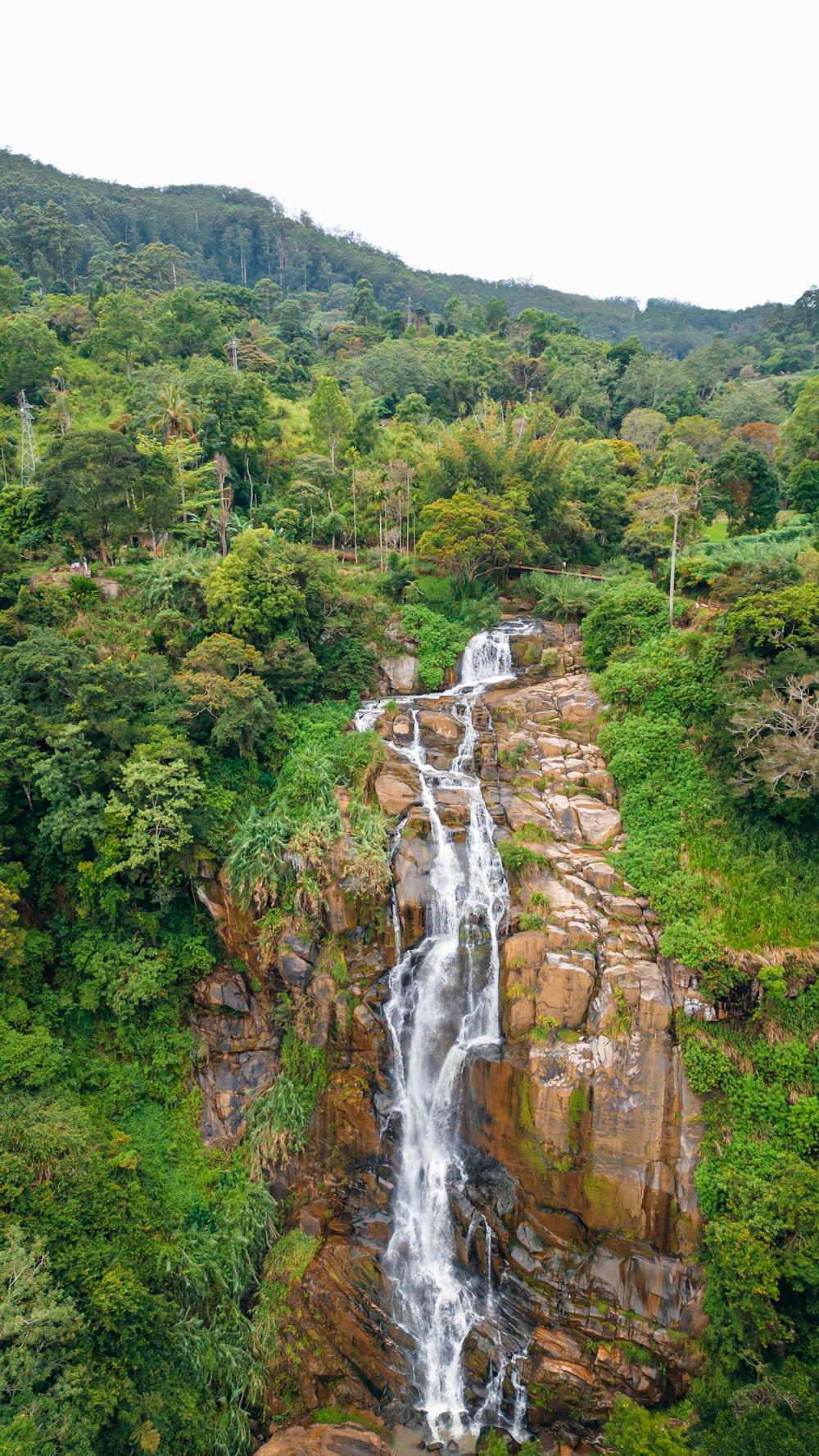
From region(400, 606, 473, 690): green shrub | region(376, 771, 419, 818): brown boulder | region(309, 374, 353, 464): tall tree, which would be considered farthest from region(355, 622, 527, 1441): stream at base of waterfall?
region(309, 374, 353, 464): tall tree

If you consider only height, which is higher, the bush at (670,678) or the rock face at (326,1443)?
the bush at (670,678)

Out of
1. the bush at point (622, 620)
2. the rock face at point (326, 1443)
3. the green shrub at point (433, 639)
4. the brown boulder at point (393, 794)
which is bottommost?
the rock face at point (326, 1443)

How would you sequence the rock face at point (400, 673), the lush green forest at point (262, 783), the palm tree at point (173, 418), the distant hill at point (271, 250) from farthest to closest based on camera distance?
the distant hill at point (271, 250) < the palm tree at point (173, 418) < the rock face at point (400, 673) < the lush green forest at point (262, 783)

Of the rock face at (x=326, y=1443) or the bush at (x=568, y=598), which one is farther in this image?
the bush at (x=568, y=598)

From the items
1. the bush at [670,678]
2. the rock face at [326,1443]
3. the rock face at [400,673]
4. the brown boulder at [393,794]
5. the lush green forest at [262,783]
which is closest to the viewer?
the lush green forest at [262,783]

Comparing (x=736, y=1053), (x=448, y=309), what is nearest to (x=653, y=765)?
(x=736, y=1053)

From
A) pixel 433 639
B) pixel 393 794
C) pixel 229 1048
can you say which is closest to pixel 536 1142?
pixel 229 1048

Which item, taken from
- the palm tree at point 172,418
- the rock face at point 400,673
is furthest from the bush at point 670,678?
the palm tree at point 172,418

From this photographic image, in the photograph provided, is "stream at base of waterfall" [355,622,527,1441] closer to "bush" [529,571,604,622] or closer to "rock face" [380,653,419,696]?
"rock face" [380,653,419,696]

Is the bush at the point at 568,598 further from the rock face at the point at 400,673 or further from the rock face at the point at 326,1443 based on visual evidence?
the rock face at the point at 326,1443
